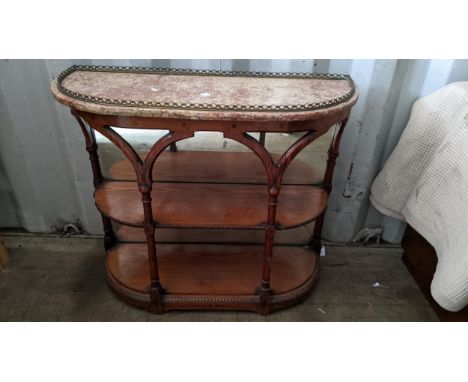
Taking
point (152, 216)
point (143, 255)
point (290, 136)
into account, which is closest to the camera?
point (152, 216)

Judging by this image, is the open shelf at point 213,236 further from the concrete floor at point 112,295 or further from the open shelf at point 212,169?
the open shelf at point 212,169

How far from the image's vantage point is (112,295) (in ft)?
7.06

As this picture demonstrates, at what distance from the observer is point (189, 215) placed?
5.99 ft

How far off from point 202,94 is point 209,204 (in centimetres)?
59

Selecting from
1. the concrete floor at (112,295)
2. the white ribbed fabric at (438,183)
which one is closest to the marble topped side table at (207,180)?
the concrete floor at (112,295)

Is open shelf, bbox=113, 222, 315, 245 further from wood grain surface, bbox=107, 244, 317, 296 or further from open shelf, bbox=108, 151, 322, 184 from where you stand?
open shelf, bbox=108, 151, 322, 184

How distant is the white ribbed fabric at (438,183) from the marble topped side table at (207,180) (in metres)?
0.43

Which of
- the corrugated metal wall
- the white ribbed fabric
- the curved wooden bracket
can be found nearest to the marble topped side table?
the curved wooden bracket

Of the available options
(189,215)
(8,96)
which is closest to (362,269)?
(189,215)

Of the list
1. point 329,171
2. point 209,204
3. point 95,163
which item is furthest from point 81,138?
point 329,171

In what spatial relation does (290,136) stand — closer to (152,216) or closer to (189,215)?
(189,215)

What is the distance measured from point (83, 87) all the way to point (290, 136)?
1063 millimetres

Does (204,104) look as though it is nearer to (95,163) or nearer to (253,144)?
(253,144)

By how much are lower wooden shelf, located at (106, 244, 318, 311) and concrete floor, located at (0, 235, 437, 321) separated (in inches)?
3.7
